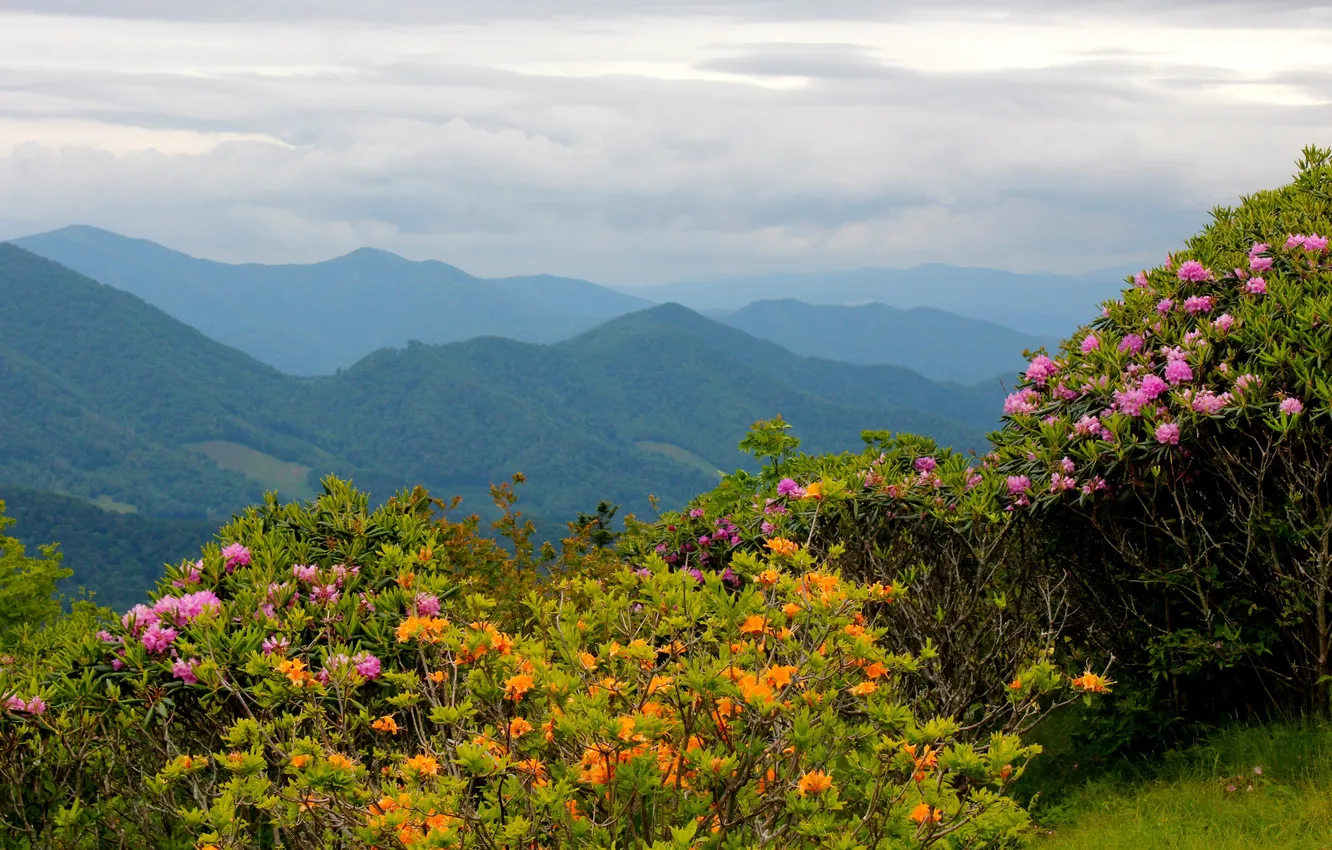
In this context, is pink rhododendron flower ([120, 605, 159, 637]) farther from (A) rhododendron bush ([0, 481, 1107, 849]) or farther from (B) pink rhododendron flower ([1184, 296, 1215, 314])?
(B) pink rhododendron flower ([1184, 296, 1215, 314])

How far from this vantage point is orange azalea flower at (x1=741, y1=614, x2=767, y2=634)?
3660 millimetres

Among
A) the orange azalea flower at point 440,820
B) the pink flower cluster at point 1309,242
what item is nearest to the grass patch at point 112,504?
the pink flower cluster at point 1309,242

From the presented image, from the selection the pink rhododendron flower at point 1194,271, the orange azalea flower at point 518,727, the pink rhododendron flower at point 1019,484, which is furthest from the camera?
the pink rhododendron flower at point 1194,271

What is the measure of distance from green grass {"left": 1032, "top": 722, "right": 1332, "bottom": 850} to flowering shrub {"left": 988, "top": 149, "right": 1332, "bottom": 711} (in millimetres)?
353

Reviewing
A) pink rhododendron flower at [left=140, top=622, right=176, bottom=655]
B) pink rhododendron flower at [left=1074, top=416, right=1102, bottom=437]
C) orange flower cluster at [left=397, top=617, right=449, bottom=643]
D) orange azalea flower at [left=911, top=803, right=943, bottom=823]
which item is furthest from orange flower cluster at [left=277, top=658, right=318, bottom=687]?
pink rhododendron flower at [left=1074, top=416, right=1102, bottom=437]

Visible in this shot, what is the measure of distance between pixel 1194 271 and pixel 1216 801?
10.1ft

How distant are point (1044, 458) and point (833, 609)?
309 cm

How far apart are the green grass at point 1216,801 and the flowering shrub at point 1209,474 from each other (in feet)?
1.16

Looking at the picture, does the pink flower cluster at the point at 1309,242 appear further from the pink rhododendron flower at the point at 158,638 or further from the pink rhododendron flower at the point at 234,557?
the pink rhododendron flower at the point at 158,638

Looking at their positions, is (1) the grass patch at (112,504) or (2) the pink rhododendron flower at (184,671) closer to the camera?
(2) the pink rhododendron flower at (184,671)

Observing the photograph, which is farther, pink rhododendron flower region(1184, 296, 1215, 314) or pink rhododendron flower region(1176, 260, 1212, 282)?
pink rhododendron flower region(1176, 260, 1212, 282)

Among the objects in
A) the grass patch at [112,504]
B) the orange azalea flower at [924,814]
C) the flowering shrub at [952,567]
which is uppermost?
the orange azalea flower at [924,814]

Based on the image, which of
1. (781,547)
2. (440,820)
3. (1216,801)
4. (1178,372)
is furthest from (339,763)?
(1178,372)

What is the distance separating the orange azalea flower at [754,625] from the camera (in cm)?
366
